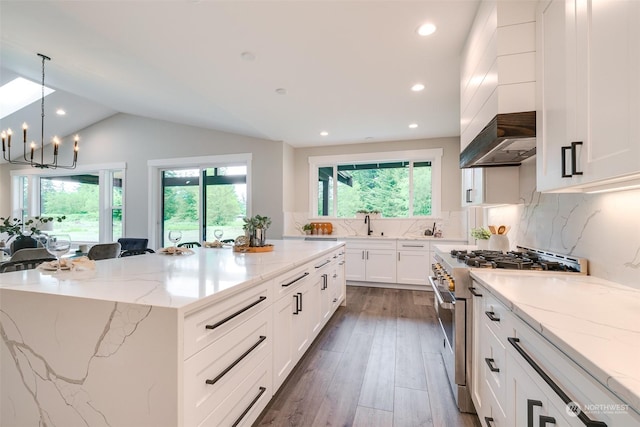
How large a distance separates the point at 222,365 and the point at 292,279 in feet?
2.59

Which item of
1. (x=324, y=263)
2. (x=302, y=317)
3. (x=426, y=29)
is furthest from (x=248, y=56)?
(x=302, y=317)

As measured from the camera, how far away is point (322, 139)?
495 cm

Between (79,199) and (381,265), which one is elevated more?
(79,199)

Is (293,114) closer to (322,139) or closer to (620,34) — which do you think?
(322,139)

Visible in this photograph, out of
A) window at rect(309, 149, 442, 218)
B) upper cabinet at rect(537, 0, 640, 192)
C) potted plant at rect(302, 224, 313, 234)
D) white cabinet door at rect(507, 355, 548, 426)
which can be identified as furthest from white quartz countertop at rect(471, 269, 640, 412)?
potted plant at rect(302, 224, 313, 234)

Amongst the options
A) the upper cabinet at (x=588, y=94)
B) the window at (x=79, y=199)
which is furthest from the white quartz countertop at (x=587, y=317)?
the window at (x=79, y=199)

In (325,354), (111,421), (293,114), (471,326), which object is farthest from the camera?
(293,114)

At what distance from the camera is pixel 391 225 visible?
196 inches

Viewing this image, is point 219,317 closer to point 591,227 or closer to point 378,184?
point 591,227

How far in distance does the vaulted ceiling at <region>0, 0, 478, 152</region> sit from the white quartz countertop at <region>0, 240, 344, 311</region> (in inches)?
75.3

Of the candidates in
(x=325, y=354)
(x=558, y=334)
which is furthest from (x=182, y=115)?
(x=558, y=334)

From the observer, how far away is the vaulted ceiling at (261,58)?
2.10 meters

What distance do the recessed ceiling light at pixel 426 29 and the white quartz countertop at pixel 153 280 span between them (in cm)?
206

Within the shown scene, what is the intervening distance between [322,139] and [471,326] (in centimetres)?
398
